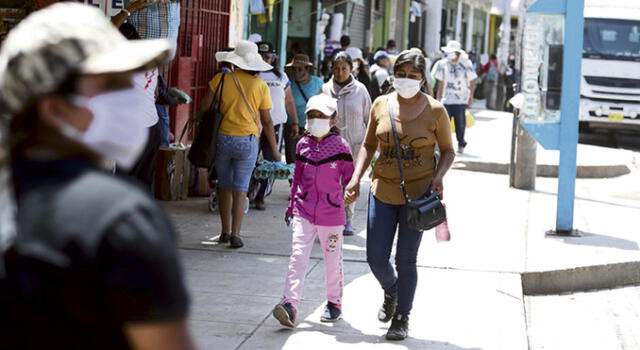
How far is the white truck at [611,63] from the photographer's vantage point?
20.6m

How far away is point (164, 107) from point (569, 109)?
147 inches

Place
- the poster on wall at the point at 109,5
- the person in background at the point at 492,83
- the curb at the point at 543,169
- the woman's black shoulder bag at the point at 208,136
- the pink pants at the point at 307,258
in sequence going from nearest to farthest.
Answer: the pink pants at the point at 307,258 < the woman's black shoulder bag at the point at 208,136 < the poster on wall at the point at 109,5 < the curb at the point at 543,169 < the person in background at the point at 492,83

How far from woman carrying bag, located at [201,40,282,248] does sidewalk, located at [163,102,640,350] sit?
0.43 meters

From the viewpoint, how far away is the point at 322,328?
6266 millimetres

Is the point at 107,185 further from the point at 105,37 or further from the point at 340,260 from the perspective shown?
the point at 340,260

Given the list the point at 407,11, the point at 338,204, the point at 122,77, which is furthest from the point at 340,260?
the point at 407,11

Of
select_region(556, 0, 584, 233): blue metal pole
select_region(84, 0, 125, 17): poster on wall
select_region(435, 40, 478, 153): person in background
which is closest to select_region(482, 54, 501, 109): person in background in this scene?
select_region(435, 40, 478, 153): person in background

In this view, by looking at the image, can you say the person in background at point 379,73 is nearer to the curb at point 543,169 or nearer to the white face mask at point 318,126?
the curb at point 543,169

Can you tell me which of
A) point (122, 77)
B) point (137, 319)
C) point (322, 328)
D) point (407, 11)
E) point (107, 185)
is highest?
point (407, 11)

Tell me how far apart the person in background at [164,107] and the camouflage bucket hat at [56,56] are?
584 centimetres

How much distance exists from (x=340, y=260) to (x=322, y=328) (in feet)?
1.39

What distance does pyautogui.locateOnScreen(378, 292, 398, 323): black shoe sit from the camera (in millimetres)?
6231

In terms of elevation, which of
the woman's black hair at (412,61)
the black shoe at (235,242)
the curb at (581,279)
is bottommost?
the curb at (581,279)

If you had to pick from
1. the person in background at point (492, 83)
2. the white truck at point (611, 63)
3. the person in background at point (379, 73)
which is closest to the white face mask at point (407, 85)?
the person in background at point (379, 73)
